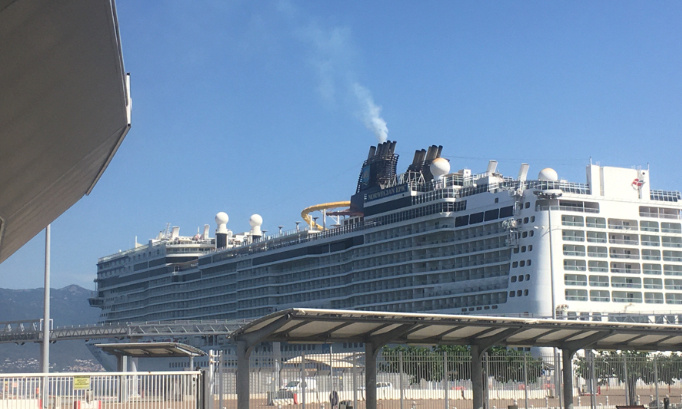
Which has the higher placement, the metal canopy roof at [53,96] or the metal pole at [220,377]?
the metal canopy roof at [53,96]

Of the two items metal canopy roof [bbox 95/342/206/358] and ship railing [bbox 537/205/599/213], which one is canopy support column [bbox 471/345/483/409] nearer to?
metal canopy roof [bbox 95/342/206/358]

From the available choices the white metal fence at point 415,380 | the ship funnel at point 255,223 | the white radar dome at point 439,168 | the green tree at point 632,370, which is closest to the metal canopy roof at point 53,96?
the white metal fence at point 415,380

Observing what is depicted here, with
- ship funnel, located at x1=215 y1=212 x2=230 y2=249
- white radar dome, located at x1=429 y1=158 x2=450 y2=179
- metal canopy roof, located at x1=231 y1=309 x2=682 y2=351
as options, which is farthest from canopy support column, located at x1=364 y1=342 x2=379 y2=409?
ship funnel, located at x1=215 y1=212 x2=230 y2=249

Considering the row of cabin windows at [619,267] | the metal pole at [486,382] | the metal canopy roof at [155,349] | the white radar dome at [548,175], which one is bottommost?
the metal pole at [486,382]

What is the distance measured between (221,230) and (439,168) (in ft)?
156

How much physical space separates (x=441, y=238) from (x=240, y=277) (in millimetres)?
37429

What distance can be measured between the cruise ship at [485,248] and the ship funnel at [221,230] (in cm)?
1429

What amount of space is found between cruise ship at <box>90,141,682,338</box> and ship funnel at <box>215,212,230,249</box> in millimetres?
14286

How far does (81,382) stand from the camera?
66.7ft

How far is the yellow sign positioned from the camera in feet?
66.2

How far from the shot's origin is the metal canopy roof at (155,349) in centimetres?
2383

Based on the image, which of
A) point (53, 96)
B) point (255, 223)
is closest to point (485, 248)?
point (255, 223)

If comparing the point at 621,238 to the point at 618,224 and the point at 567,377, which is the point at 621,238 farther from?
the point at 567,377

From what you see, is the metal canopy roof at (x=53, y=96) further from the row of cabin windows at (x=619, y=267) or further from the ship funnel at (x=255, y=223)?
the ship funnel at (x=255, y=223)
